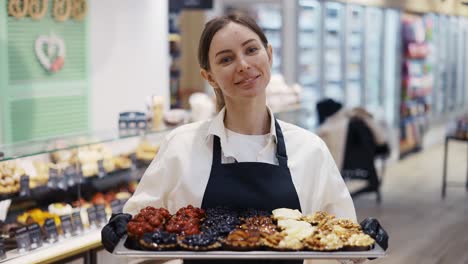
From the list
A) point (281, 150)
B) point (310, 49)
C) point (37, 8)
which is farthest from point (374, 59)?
point (281, 150)

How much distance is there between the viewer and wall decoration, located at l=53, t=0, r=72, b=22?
5477mm

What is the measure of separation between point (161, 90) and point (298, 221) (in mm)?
4487

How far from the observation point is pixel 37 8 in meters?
5.31

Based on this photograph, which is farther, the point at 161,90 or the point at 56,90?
the point at 161,90

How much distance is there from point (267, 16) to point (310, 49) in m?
0.81

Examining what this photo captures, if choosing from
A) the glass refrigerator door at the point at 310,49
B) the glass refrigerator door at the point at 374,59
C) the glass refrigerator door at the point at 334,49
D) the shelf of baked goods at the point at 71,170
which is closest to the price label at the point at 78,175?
the shelf of baked goods at the point at 71,170

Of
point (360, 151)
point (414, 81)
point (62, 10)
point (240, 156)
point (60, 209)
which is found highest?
point (62, 10)

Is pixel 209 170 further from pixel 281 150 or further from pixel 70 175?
pixel 70 175

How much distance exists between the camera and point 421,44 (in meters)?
12.6

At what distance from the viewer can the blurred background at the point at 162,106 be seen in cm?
423

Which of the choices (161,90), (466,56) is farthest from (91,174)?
(466,56)

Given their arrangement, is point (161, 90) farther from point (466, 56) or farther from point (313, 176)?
point (466, 56)

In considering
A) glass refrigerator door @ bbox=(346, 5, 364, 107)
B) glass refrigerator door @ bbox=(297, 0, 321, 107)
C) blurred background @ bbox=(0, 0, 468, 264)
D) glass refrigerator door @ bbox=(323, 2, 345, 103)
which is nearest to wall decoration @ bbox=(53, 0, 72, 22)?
blurred background @ bbox=(0, 0, 468, 264)

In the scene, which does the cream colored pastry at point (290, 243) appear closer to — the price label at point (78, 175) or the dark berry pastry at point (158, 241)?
the dark berry pastry at point (158, 241)
